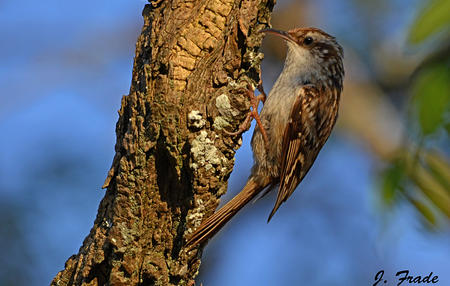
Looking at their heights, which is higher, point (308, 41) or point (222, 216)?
point (308, 41)

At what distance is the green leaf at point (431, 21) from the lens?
892 millimetres

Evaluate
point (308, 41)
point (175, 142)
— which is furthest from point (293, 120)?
point (175, 142)

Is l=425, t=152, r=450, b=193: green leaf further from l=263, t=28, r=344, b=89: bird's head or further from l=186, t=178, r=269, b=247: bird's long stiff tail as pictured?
l=263, t=28, r=344, b=89: bird's head

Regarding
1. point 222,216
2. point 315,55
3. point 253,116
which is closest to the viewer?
point 222,216

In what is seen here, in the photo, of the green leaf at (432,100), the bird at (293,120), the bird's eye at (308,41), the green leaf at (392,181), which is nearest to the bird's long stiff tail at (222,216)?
the bird at (293,120)

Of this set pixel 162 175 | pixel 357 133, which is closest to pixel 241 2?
pixel 162 175

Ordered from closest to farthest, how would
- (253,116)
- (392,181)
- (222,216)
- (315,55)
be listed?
(392,181) → (222,216) → (253,116) → (315,55)

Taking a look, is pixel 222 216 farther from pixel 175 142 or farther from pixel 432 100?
pixel 432 100

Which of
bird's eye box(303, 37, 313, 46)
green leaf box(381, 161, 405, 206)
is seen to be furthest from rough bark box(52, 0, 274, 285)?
bird's eye box(303, 37, 313, 46)

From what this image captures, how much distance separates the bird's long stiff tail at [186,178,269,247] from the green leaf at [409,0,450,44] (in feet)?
5.37

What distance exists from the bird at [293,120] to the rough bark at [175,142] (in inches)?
34.7

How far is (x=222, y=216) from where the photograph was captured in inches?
106

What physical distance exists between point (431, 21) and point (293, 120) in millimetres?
2630

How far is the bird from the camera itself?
347cm
